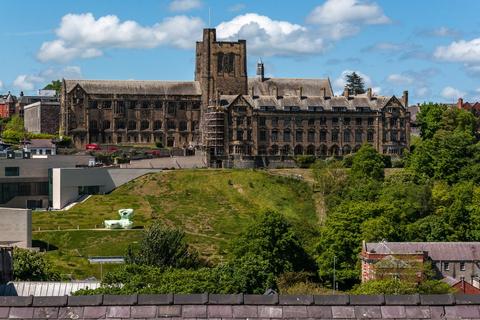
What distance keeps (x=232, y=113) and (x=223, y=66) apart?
1508 cm

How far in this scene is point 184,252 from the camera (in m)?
82.8

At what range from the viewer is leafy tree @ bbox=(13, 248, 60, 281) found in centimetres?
6812

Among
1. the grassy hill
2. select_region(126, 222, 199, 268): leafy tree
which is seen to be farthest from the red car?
select_region(126, 222, 199, 268): leafy tree

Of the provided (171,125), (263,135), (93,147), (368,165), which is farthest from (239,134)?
(368,165)

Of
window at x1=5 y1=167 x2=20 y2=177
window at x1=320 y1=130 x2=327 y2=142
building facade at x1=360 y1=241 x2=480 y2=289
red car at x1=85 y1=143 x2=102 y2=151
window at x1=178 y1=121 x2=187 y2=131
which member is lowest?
building facade at x1=360 y1=241 x2=480 y2=289

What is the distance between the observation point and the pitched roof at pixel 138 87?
161m

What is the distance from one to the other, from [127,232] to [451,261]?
37.3m

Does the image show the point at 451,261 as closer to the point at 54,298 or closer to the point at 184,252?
the point at 184,252

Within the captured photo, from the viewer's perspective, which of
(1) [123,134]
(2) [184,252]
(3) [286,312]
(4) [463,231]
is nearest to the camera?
(3) [286,312]

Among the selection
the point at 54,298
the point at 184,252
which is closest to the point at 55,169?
the point at 184,252

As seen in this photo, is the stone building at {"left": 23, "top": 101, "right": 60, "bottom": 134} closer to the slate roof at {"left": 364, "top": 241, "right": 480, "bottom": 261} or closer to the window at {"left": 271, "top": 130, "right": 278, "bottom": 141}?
the window at {"left": 271, "top": 130, "right": 278, "bottom": 141}

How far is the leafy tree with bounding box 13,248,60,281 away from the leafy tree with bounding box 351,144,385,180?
58.9 meters

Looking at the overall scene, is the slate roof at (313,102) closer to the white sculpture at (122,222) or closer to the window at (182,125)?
the window at (182,125)

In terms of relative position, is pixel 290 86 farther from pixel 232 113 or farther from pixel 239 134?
pixel 239 134
